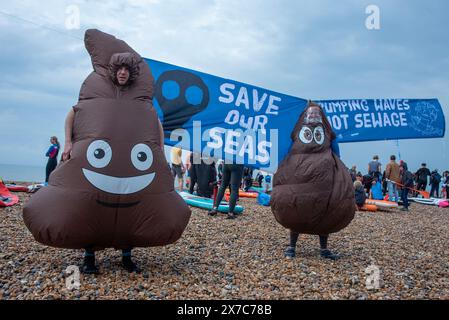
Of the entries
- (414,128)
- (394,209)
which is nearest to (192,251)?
(414,128)

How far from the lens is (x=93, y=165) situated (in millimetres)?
3730

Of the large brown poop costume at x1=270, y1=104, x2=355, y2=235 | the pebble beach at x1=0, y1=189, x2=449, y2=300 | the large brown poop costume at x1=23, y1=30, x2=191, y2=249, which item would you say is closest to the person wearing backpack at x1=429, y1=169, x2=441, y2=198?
the pebble beach at x1=0, y1=189, x2=449, y2=300

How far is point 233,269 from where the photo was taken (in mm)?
4531

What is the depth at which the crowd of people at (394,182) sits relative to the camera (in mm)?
13469

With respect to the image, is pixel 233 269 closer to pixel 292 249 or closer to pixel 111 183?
pixel 292 249

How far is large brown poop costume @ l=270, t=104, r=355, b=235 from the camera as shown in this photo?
490 centimetres

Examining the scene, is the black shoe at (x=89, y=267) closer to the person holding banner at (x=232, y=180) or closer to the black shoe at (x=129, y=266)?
the black shoe at (x=129, y=266)

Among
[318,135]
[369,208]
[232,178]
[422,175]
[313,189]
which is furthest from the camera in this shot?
[422,175]

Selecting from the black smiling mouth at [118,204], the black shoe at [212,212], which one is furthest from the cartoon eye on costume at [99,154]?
the black shoe at [212,212]

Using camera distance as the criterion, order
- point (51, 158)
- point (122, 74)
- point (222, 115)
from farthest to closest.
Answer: point (51, 158), point (222, 115), point (122, 74)

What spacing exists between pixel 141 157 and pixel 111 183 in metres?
0.37

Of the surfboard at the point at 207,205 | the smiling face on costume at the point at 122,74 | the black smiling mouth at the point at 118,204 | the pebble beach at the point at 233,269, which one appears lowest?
the pebble beach at the point at 233,269

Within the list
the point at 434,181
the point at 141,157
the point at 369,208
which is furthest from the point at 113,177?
the point at 434,181

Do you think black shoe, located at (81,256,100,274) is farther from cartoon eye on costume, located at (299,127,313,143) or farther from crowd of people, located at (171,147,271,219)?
crowd of people, located at (171,147,271,219)
